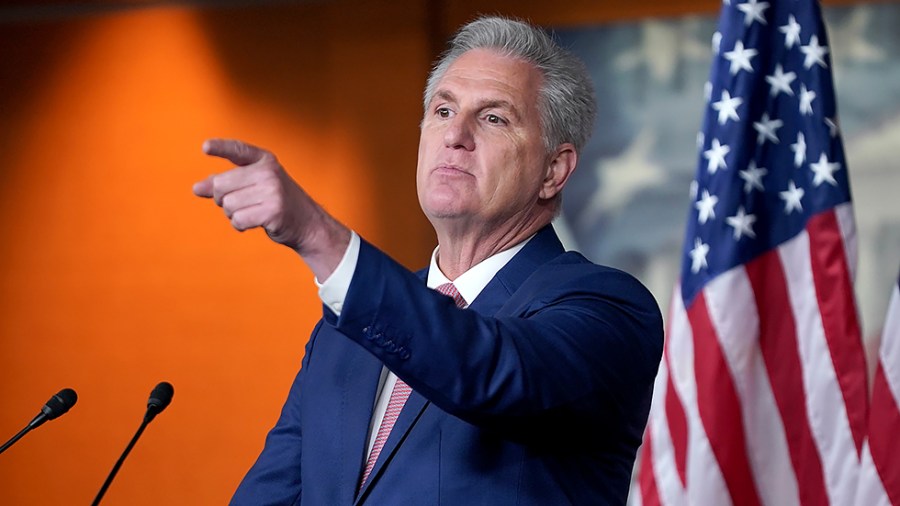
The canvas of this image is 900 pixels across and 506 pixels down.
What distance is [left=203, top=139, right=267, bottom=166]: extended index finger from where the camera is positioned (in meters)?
1.13

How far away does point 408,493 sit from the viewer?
1589mm

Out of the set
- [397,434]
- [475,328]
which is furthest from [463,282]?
[475,328]

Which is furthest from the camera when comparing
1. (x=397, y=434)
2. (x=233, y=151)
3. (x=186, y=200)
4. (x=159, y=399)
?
(x=186, y=200)

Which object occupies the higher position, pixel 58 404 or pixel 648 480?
pixel 58 404

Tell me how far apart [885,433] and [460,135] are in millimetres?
1227

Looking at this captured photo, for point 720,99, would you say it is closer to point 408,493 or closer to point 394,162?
point 408,493

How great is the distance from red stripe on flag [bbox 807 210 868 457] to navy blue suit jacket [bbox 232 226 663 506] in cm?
89

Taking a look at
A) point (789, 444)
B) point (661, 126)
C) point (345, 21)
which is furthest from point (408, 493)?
point (345, 21)

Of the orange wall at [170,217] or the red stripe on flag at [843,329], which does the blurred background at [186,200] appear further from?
the red stripe on flag at [843,329]

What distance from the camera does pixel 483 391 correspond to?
1252 millimetres

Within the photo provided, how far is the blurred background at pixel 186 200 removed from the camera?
421cm

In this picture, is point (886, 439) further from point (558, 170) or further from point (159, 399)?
point (159, 399)

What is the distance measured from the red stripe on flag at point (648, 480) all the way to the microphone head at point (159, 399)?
3.99 ft

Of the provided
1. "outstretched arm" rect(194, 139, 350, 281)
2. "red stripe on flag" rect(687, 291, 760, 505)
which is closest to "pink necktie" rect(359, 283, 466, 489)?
"outstretched arm" rect(194, 139, 350, 281)
